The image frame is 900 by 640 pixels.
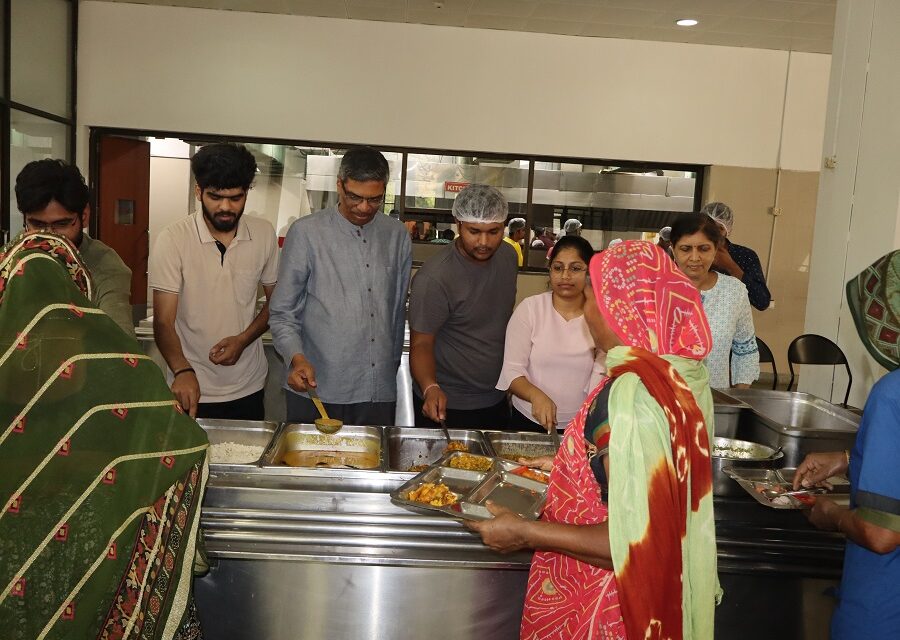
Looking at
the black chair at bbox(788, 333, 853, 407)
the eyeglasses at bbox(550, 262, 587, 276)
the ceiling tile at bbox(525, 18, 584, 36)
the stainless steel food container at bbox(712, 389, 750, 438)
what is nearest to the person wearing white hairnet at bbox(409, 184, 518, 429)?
the eyeglasses at bbox(550, 262, 587, 276)

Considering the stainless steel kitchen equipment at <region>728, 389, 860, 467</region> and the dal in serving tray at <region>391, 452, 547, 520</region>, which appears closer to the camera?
the dal in serving tray at <region>391, 452, 547, 520</region>

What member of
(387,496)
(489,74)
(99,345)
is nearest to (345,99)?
(489,74)

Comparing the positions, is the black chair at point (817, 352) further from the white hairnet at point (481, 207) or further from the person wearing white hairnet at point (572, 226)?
the person wearing white hairnet at point (572, 226)

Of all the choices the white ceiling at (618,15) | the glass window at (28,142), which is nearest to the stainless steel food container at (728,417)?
the white ceiling at (618,15)

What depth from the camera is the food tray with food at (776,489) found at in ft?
5.84

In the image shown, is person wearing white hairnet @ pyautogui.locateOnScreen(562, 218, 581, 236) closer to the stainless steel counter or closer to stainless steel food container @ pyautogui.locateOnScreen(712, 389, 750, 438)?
stainless steel food container @ pyautogui.locateOnScreen(712, 389, 750, 438)

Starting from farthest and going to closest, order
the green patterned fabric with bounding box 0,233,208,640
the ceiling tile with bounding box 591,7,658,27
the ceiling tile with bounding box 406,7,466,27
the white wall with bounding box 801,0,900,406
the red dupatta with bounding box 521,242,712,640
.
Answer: the ceiling tile with bounding box 406,7,466,27
the ceiling tile with bounding box 591,7,658,27
the white wall with bounding box 801,0,900,406
the red dupatta with bounding box 521,242,712,640
the green patterned fabric with bounding box 0,233,208,640

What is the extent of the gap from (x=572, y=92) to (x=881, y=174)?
302cm

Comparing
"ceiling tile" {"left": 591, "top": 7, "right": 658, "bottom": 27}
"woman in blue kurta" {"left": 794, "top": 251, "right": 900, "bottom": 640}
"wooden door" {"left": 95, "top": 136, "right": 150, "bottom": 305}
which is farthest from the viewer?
"wooden door" {"left": 95, "top": 136, "right": 150, "bottom": 305}

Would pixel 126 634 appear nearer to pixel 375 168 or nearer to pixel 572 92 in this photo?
pixel 375 168

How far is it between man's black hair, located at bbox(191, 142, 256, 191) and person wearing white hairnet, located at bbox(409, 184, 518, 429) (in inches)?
27.5

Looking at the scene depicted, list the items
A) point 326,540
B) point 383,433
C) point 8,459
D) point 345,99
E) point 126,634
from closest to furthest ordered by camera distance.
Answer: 1. point 8,459
2. point 126,634
3. point 326,540
4. point 383,433
5. point 345,99

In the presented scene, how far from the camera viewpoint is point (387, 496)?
186 centimetres

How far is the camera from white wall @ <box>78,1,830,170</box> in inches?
234
